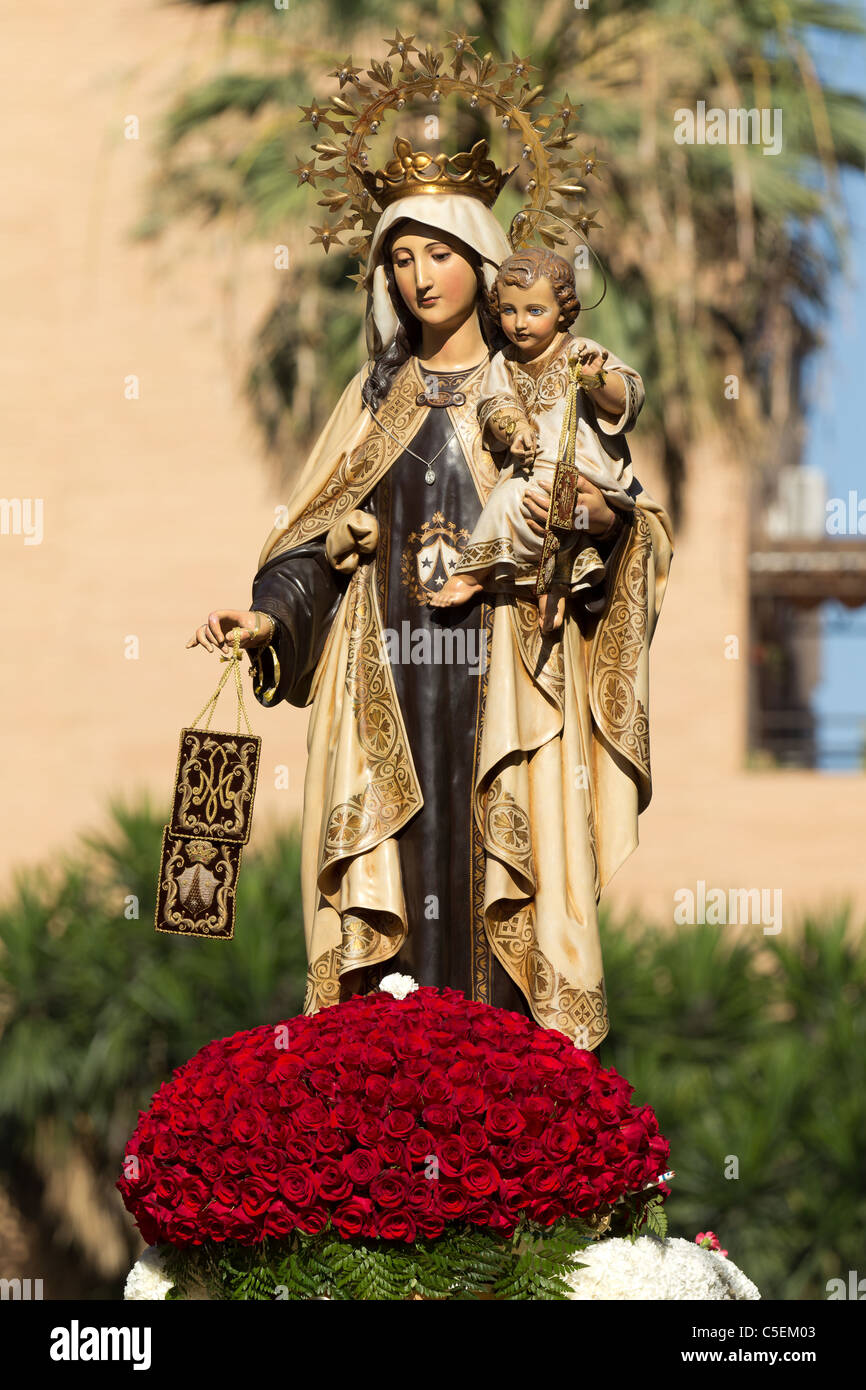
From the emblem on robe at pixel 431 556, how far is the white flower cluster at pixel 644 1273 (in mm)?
1523

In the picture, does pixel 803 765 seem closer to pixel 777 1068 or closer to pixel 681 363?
pixel 681 363

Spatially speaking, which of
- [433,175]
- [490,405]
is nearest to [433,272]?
[433,175]

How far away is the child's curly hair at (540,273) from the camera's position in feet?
17.4

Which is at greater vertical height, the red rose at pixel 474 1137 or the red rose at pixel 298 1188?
the red rose at pixel 474 1137

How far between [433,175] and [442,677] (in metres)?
1.17

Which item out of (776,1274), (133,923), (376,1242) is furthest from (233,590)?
(376,1242)

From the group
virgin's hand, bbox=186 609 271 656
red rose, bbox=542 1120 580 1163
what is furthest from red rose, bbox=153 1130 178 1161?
virgin's hand, bbox=186 609 271 656

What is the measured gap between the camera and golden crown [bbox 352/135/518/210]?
5.55 m

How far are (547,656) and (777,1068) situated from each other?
7.12 m

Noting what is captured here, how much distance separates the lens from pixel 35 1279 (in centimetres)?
1412

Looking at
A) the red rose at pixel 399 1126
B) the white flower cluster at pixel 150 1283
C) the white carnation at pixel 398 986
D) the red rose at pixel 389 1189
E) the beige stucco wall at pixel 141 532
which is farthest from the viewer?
the beige stucco wall at pixel 141 532

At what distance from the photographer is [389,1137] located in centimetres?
468

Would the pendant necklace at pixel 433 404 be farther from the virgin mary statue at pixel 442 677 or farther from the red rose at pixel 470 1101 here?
the red rose at pixel 470 1101

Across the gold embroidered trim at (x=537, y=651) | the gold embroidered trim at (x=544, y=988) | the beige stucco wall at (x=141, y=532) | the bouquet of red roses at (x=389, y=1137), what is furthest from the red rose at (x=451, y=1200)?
the beige stucco wall at (x=141, y=532)
